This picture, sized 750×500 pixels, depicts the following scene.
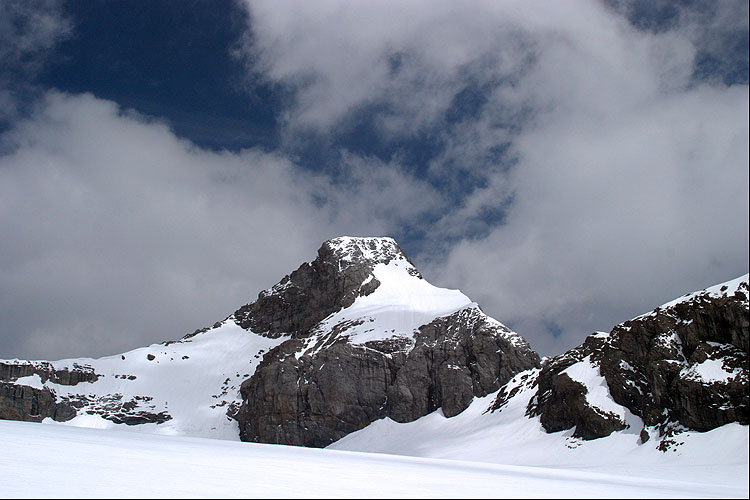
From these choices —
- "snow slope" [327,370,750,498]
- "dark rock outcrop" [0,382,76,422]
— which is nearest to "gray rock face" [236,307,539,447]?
"snow slope" [327,370,750,498]

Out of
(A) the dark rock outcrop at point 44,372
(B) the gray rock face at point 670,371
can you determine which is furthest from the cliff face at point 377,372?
(A) the dark rock outcrop at point 44,372

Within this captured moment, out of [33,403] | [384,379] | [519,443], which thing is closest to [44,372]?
[33,403]

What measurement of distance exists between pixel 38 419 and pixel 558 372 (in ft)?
508

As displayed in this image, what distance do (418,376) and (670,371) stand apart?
242ft

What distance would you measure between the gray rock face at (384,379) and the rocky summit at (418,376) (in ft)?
1.03

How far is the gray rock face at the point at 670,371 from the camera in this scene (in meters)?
56.8

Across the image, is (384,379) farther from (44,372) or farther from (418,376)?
(44,372)

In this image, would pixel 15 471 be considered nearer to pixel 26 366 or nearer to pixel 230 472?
pixel 230 472

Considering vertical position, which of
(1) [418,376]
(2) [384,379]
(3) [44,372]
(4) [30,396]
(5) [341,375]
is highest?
(3) [44,372]

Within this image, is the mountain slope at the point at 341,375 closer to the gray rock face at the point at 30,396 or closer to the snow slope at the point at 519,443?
the gray rock face at the point at 30,396

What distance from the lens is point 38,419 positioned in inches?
6718

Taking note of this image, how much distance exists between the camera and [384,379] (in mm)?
138500

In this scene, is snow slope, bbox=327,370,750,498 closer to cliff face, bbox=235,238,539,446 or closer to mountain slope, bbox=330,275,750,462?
mountain slope, bbox=330,275,750,462

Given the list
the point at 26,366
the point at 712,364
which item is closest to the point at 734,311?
the point at 712,364
